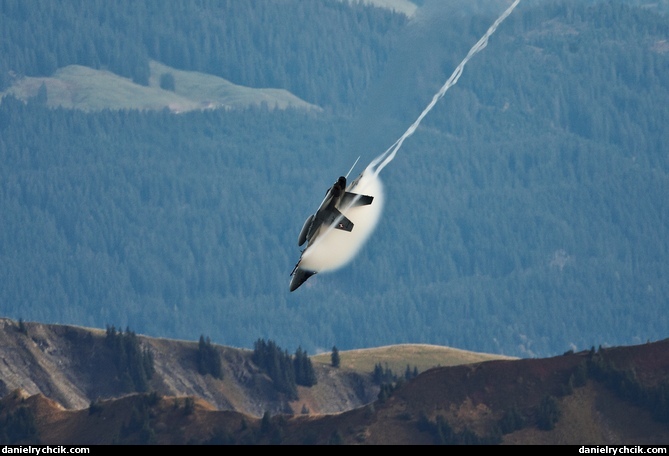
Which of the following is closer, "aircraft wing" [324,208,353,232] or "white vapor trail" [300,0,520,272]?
"aircraft wing" [324,208,353,232]

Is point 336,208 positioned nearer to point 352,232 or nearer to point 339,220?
point 339,220

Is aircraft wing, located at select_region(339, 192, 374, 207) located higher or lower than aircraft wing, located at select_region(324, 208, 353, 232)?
higher

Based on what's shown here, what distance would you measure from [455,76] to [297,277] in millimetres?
21323

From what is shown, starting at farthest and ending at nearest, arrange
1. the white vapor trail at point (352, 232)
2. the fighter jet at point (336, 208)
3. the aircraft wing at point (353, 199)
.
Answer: the white vapor trail at point (352, 232) < the aircraft wing at point (353, 199) < the fighter jet at point (336, 208)

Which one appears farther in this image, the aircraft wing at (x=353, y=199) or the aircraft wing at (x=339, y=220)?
the aircraft wing at (x=353, y=199)

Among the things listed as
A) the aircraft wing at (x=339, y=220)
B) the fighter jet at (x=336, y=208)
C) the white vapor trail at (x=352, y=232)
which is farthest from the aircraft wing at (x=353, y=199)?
the aircraft wing at (x=339, y=220)

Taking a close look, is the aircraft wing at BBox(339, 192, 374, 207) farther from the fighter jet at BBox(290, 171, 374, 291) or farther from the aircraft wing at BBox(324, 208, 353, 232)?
the aircraft wing at BBox(324, 208, 353, 232)

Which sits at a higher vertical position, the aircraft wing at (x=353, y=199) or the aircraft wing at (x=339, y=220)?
the aircraft wing at (x=353, y=199)

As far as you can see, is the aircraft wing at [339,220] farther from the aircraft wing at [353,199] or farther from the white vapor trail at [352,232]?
the aircraft wing at [353,199]

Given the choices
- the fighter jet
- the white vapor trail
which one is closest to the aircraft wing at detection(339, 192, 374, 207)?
the fighter jet
